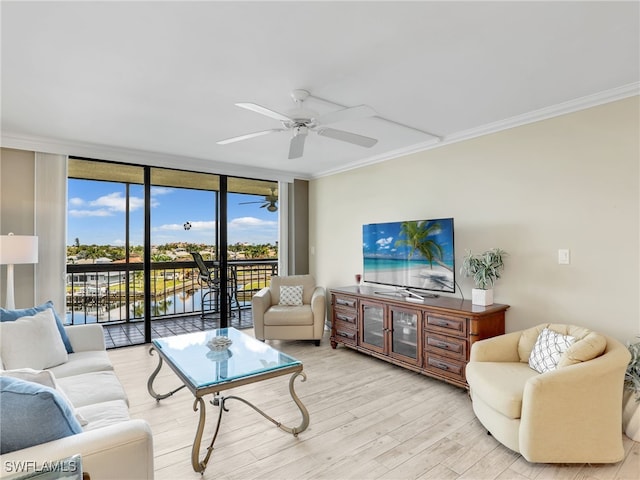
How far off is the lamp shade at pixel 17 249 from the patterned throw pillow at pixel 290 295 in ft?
8.89

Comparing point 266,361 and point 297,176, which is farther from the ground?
point 297,176

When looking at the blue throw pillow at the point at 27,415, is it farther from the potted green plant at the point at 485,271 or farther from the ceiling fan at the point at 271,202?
the ceiling fan at the point at 271,202

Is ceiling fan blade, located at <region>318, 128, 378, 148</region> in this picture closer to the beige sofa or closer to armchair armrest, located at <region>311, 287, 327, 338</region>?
the beige sofa

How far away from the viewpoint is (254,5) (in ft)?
5.36

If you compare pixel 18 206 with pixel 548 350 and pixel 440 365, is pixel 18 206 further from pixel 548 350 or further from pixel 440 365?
pixel 548 350

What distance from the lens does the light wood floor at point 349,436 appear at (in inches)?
78.7

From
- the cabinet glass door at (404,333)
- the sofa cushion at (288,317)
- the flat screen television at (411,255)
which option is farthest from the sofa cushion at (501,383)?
the sofa cushion at (288,317)

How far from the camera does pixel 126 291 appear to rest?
17.6ft

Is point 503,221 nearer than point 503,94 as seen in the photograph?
No

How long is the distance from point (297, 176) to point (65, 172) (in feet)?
9.99

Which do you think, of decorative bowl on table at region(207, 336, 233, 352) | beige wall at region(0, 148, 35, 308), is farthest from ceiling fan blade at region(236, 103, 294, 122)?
beige wall at region(0, 148, 35, 308)

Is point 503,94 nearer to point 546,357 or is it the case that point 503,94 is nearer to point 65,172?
point 546,357

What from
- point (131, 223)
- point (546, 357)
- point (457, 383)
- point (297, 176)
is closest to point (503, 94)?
point (546, 357)

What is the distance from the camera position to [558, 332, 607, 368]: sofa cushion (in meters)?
2.09
